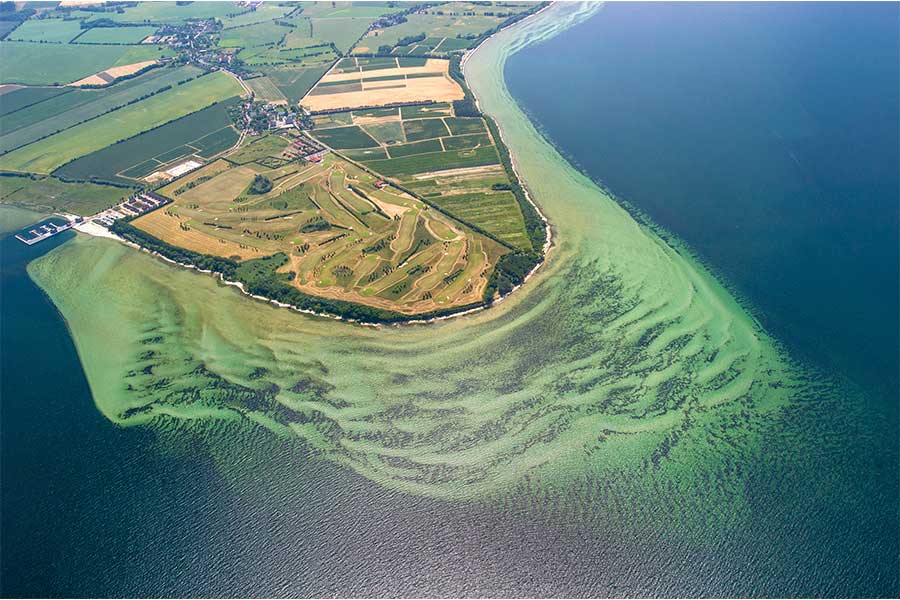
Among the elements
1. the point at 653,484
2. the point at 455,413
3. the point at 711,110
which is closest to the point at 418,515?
the point at 455,413

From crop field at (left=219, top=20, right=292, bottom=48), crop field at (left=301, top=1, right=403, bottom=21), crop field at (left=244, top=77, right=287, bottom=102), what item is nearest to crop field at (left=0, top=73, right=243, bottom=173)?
crop field at (left=244, top=77, right=287, bottom=102)

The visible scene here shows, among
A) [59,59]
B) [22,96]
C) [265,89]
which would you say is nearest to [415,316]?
[265,89]

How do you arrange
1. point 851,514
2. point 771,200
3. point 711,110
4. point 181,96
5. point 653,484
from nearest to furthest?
point 851,514
point 653,484
point 771,200
point 711,110
point 181,96

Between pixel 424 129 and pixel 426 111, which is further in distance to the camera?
pixel 426 111

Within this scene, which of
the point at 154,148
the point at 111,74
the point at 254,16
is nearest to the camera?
the point at 154,148

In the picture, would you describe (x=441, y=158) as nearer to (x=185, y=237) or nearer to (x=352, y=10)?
(x=185, y=237)

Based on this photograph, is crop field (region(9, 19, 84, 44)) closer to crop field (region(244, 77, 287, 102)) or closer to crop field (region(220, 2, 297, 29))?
crop field (region(220, 2, 297, 29))

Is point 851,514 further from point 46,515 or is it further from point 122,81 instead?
point 122,81
